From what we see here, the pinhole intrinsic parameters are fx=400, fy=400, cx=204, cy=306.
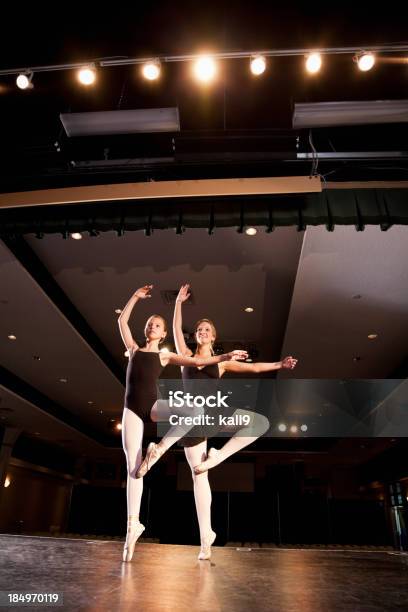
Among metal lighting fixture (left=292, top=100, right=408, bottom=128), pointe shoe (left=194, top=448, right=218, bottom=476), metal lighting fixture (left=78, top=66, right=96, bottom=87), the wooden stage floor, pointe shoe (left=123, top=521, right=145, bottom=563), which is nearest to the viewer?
the wooden stage floor

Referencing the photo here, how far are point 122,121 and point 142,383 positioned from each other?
1.84 meters

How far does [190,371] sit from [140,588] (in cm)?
124

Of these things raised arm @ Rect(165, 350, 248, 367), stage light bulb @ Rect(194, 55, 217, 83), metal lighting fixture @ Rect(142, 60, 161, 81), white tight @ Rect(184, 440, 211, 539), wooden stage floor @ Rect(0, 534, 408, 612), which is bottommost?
wooden stage floor @ Rect(0, 534, 408, 612)

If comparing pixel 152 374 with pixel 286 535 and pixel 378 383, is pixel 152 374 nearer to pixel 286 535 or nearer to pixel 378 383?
pixel 378 383

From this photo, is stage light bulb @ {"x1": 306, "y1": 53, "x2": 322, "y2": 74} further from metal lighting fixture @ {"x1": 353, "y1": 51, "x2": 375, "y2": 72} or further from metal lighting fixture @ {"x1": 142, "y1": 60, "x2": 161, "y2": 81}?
metal lighting fixture @ {"x1": 142, "y1": 60, "x2": 161, "y2": 81}

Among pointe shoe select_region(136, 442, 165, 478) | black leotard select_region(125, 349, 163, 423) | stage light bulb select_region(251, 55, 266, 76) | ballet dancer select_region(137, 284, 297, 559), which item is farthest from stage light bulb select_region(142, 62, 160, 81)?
pointe shoe select_region(136, 442, 165, 478)

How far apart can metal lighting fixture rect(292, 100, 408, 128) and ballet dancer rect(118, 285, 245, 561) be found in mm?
1718

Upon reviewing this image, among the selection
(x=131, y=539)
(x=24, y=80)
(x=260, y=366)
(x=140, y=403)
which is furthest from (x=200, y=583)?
(x=24, y=80)

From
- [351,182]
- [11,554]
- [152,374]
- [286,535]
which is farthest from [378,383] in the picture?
[11,554]

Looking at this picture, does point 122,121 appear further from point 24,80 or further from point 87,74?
point 24,80

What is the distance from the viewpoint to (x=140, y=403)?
2.22 m

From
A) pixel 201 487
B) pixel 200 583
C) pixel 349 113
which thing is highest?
pixel 349 113

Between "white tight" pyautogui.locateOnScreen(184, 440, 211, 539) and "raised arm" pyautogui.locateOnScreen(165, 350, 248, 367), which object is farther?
"raised arm" pyautogui.locateOnScreen(165, 350, 248, 367)

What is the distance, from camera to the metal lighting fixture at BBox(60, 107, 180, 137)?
2785mm
